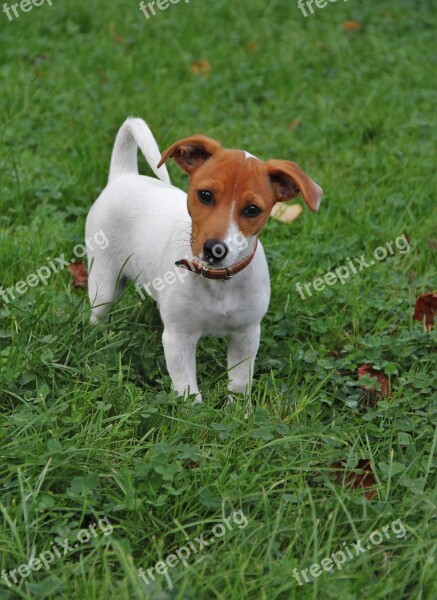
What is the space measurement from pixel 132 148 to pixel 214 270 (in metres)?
1.35

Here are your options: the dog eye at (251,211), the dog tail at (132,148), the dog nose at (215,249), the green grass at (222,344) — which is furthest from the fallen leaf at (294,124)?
the dog nose at (215,249)

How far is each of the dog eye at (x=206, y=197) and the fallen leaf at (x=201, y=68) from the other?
14.3 feet

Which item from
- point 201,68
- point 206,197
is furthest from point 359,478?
point 201,68

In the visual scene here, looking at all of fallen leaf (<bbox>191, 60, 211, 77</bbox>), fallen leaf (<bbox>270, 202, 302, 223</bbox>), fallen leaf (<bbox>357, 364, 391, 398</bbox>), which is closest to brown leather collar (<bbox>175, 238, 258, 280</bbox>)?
fallen leaf (<bbox>357, 364, 391, 398</bbox>)

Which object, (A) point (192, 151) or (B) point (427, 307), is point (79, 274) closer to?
(A) point (192, 151)

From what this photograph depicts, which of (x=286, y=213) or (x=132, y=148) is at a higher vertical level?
(x=132, y=148)

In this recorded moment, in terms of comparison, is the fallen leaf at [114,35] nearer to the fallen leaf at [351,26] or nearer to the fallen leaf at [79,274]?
the fallen leaf at [351,26]

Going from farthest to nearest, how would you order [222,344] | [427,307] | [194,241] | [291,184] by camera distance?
[427,307], [222,344], [291,184], [194,241]

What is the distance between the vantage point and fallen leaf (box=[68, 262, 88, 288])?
496 cm

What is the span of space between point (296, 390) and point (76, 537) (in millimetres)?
1396

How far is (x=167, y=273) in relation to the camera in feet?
12.9

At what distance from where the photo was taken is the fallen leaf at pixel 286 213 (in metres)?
5.65

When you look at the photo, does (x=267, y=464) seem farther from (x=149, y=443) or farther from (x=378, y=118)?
(x=378, y=118)

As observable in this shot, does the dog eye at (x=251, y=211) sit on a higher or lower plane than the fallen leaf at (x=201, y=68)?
higher
